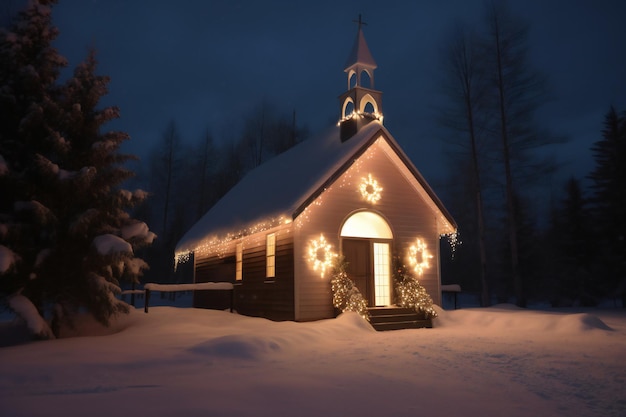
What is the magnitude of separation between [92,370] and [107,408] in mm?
2563

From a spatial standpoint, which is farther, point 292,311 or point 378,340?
point 292,311

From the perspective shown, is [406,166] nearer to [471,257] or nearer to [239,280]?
[239,280]

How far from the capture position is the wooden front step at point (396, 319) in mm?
13656

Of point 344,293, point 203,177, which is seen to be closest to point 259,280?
point 344,293

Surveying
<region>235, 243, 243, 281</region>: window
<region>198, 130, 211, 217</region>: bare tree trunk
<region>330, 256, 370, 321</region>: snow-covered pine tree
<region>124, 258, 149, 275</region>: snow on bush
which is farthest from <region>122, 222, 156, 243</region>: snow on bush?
<region>198, 130, 211, 217</region>: bare tree trunk

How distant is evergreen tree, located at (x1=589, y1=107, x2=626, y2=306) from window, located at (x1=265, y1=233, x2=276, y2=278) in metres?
20.3

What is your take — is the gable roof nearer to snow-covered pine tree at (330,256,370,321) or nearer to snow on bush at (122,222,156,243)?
snow-covered pine tree at (330,256,370,321)

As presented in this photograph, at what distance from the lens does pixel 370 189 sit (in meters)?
15.2

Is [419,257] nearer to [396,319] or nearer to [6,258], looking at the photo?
[396,319]

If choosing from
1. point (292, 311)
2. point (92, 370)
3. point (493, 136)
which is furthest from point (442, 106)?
point (92, 370)

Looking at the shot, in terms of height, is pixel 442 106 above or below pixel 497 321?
above

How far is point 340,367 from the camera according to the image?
23.7 ft

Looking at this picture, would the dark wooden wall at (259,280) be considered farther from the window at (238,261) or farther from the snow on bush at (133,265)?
the snow on bush at (133,265)

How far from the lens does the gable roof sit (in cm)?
1380
